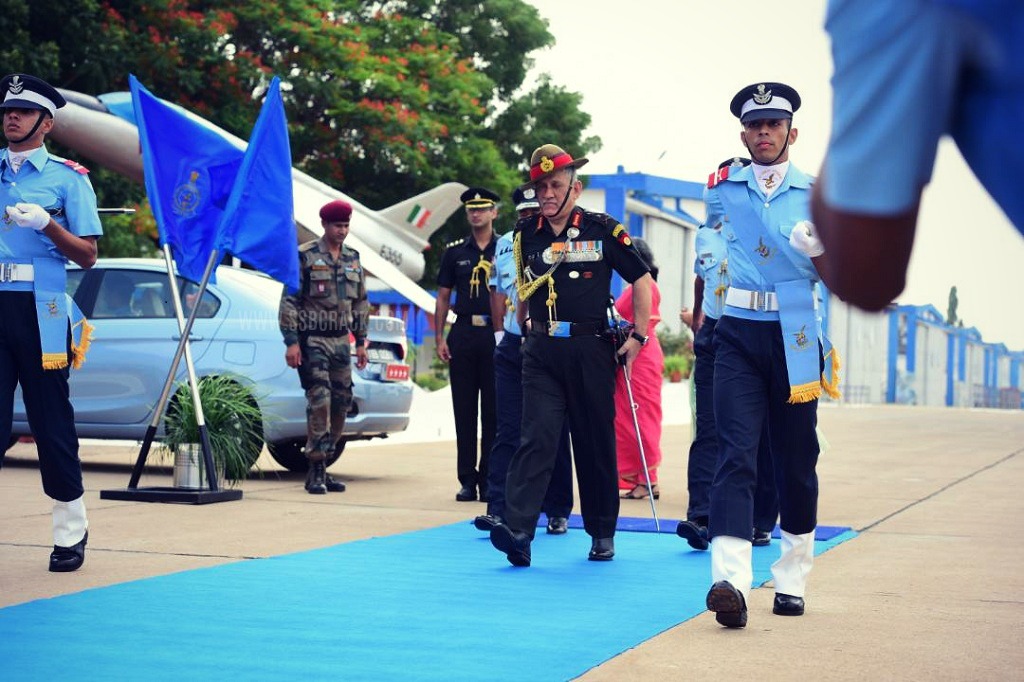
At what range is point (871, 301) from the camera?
167 centimetres

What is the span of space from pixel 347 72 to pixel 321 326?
20533 mm

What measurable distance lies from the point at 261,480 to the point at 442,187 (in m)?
20.4

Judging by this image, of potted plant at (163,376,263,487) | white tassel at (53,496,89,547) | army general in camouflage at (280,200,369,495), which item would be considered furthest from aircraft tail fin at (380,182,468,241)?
white tassel at (53,496,89,547)

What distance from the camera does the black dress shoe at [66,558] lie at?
646 centimetres

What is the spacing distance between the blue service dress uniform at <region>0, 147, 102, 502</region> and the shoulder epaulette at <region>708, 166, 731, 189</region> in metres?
2.76

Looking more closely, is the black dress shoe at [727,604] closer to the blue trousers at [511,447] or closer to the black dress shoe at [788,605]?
the black dress shoe at [788,605]

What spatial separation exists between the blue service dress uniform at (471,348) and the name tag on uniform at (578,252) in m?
3.37

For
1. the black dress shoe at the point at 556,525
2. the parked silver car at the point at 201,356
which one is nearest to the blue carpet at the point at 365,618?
the black dress shoe at the point at 556,525

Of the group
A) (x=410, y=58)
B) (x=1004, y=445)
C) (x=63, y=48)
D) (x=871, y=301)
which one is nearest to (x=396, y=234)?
(x=410, y=58)

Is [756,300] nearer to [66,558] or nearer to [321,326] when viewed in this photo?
[66,558]

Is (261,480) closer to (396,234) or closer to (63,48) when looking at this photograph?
(63,48)

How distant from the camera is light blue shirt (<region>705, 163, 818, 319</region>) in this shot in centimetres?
567

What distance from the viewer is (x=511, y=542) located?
691 centimetres

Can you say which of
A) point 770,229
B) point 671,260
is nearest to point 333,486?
point 770,229
